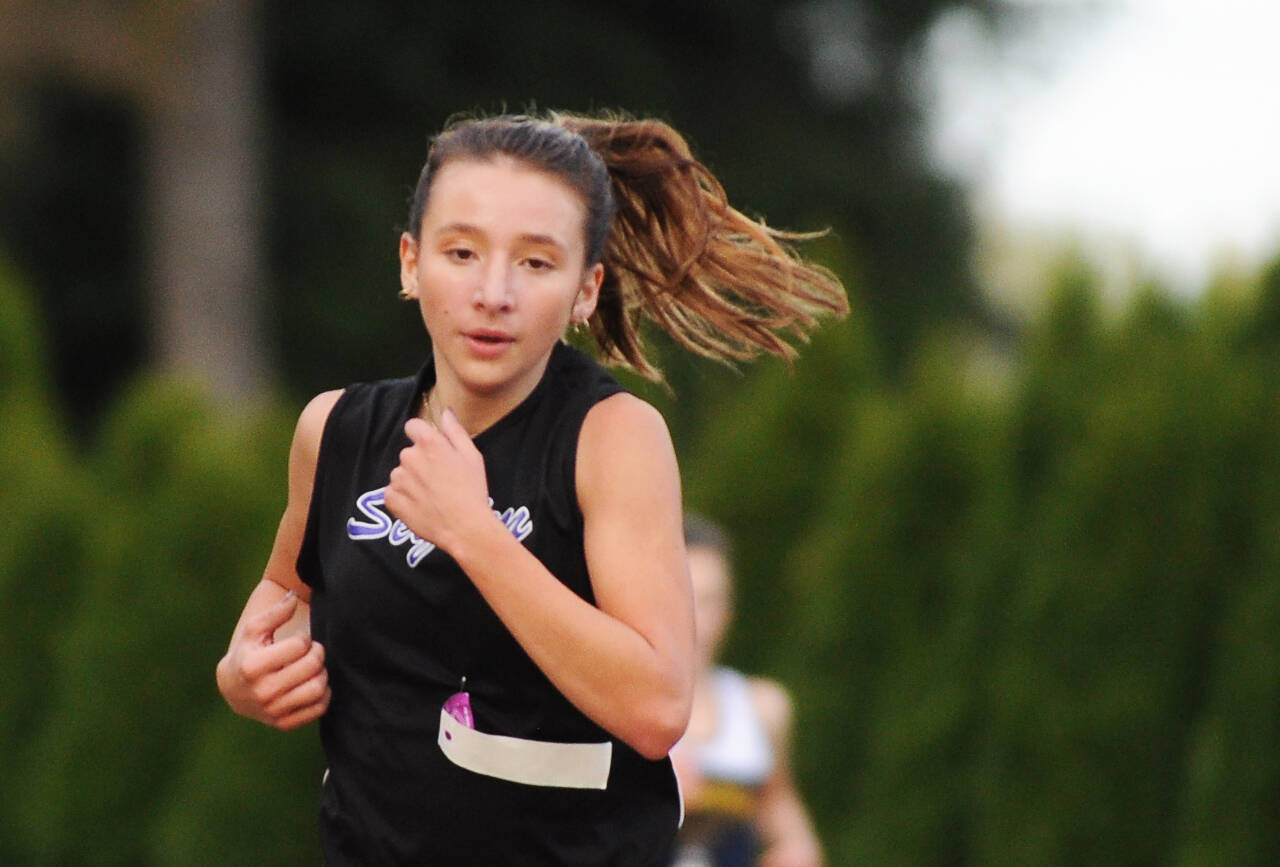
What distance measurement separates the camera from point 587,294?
2.13 m

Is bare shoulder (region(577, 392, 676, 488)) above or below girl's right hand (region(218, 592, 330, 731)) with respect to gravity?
above

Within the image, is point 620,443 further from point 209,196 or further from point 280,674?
point 209,196

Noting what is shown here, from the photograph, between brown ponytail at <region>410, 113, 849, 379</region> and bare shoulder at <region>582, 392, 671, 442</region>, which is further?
brown ponytail at <region>410, 113, 849, 379</region>

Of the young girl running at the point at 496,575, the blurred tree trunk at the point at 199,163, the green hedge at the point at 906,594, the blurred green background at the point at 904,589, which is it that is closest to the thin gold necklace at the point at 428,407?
the young girl running at the point at 496,575

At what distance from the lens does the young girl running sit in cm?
190

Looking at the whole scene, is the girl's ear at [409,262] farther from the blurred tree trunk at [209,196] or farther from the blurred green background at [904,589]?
the blurred tree trunk at [209,196]

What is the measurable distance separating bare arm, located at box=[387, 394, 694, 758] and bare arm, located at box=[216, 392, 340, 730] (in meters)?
0.27

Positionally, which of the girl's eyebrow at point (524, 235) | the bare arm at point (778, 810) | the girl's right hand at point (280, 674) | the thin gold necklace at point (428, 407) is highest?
the girl's eyebrow at point (524, 235)

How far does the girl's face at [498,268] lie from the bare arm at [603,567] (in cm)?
9

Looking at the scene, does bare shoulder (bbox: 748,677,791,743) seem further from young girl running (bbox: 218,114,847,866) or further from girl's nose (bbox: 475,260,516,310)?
girl's nose (bbox: 475,260,516,310)

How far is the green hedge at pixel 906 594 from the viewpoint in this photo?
15.8 feet

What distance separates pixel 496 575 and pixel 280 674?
1.19 feet

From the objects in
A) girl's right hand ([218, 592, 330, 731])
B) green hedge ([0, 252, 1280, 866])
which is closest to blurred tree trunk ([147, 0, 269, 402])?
green hedge ([0, 252, 1280, 866])

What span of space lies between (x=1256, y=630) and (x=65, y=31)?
8441mm
